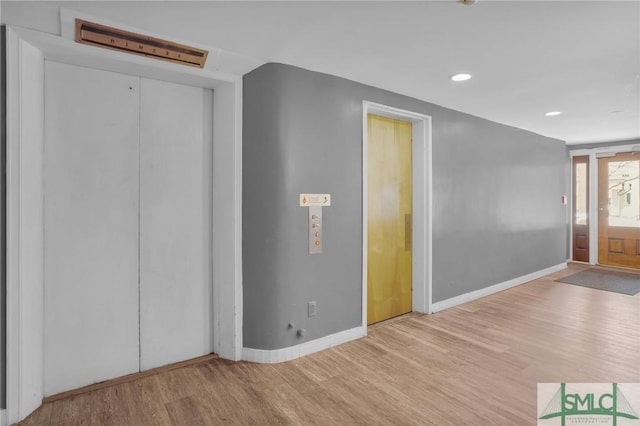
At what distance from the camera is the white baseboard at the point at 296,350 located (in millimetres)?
2836

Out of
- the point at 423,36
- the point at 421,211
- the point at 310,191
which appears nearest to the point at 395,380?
the point at 310,191

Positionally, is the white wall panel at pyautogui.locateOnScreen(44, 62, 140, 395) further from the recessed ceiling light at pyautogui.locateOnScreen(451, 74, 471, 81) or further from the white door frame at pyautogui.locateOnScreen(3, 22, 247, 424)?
the recessed ceiling light at pyautogui.locateOnScreen(451, 74, 471, 81)

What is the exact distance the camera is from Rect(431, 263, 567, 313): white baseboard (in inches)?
163

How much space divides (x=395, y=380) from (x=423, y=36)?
96.4 inches

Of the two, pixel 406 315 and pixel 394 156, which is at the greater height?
pixel 394 156

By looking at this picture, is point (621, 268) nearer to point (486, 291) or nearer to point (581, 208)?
point (581, 208)

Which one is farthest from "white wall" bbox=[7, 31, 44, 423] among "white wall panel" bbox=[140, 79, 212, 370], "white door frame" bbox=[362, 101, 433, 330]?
"white door frame" bbox=[362, 101, 433, 330]

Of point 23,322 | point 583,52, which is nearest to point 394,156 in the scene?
point 583,52

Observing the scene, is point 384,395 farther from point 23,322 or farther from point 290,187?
point 23,322

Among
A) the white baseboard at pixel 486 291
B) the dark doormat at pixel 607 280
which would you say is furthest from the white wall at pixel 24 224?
the dark doormat at pixel 607 280

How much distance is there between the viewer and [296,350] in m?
2.93

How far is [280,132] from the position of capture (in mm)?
2820

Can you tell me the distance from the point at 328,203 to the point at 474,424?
190 centimetres

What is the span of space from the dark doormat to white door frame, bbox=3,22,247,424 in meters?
5.43
